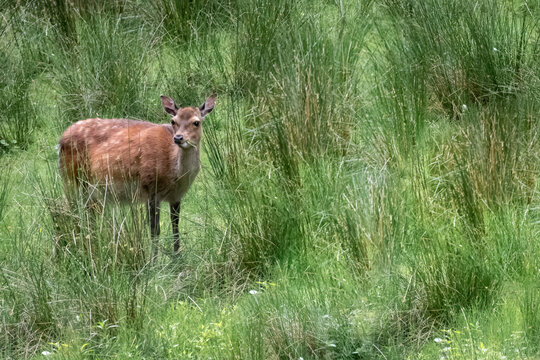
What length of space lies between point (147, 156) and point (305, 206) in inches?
54.1

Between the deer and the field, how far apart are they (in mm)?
178

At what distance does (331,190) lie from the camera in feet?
19.9

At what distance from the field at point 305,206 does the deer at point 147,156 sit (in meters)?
0.18

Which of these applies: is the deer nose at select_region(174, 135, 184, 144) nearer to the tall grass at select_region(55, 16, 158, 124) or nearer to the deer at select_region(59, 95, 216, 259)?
the deer at select_region(59, 95, 216, 259)

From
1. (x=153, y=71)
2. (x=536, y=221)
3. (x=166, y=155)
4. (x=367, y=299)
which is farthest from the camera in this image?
(x=153, y=71)

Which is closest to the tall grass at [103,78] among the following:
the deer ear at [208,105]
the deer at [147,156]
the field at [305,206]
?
the field at [305,206]

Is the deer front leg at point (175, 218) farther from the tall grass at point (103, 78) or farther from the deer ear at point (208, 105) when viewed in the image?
the tall grass at point (103, 78)

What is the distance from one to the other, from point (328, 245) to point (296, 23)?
2815 millimetres

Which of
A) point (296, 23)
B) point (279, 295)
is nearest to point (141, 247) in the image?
point (279, 295)

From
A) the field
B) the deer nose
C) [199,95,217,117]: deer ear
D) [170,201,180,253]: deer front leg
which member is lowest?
[170,201,180,253]: deer front leg

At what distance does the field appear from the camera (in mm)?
4801

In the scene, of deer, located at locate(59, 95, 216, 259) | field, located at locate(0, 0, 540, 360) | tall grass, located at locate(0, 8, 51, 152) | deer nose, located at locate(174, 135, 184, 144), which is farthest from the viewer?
tall grass, located at locate(0, 8, 51, 152)

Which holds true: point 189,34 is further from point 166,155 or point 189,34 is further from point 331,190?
point 331,190

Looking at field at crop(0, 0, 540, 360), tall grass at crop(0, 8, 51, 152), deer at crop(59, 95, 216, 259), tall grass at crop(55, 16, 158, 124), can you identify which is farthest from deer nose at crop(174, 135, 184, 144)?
tall grass at crop(0, 8, 51, 152)
